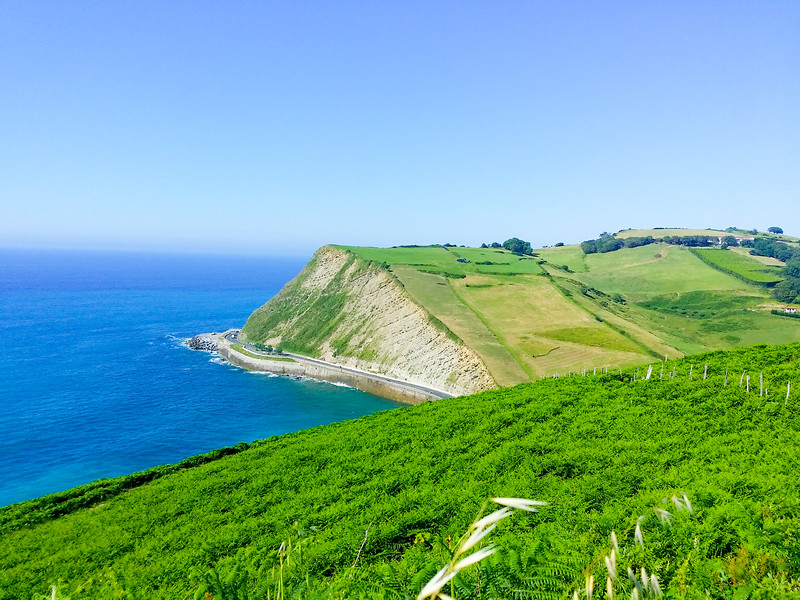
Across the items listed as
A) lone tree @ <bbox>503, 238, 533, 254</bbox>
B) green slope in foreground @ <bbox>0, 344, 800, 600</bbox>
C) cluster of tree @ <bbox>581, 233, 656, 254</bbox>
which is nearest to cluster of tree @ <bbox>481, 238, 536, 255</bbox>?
lone tree @ <bbox>503, 238, 533, 254</bbox>

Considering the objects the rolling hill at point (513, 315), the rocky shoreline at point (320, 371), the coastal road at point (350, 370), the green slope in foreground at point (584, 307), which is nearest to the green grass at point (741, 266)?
the rolling hill at point (513, 315)

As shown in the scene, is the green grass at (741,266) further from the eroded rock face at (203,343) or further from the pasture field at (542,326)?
the eroded rock face at (203,343)

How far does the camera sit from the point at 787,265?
4254 inches

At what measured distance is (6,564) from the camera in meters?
15.7

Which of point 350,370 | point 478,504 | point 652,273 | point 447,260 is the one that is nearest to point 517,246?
point 652,273

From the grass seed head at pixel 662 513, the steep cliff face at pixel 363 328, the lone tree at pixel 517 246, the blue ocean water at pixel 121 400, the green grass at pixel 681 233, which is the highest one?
the green grass at pixel 681 233

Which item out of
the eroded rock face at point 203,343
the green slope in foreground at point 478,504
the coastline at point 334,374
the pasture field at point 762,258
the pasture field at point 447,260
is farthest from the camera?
the pasture field at point 762,258

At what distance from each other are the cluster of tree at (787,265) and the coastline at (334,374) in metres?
79.7

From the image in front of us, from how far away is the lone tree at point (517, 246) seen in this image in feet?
425

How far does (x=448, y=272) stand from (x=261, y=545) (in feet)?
228

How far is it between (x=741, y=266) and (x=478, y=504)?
128 meters

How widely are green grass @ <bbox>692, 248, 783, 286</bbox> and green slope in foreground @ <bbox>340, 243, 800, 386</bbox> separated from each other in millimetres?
399

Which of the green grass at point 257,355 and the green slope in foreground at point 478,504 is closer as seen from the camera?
the green slope in foreground at point 478,504

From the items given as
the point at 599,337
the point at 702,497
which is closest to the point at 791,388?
the point at 702,497
